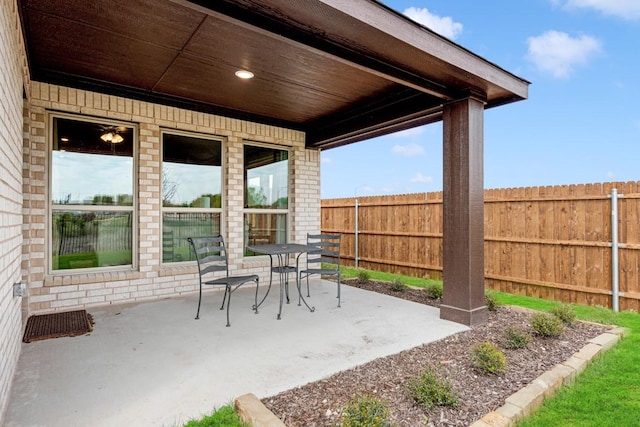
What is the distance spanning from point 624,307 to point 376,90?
4191 mm

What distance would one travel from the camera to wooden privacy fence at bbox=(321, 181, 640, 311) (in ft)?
14.5

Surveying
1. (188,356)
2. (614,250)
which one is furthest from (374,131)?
(188,356)

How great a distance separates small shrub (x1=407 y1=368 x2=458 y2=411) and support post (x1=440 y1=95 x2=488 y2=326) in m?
1.59

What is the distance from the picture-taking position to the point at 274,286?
5453 millimetres

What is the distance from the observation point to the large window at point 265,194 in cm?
550

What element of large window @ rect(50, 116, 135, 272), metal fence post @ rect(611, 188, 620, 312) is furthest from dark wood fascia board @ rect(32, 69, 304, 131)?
metal fence post @ rect(611, 188, 620, 312)

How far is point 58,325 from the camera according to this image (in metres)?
3.40

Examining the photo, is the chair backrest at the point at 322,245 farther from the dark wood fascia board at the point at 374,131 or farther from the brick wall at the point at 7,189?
the brick wall at the point at 7,189

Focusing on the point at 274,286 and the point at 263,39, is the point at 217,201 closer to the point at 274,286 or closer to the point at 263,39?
the point at 274,286

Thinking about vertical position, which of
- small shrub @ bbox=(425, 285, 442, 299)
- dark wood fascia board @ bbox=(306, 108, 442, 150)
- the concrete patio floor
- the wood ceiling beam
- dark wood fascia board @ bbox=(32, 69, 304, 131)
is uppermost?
dark wood fascia board @ bbox=(32, 69, 304, 131)

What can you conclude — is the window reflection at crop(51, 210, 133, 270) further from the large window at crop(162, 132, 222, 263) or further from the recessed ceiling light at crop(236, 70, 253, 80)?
the recessed ceiling light at crop(236, 70, 253, 80)

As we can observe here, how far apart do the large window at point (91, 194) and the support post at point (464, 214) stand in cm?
389

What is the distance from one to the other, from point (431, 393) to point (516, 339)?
1.40 m

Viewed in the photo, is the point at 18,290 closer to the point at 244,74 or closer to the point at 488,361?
the point at 244,74
